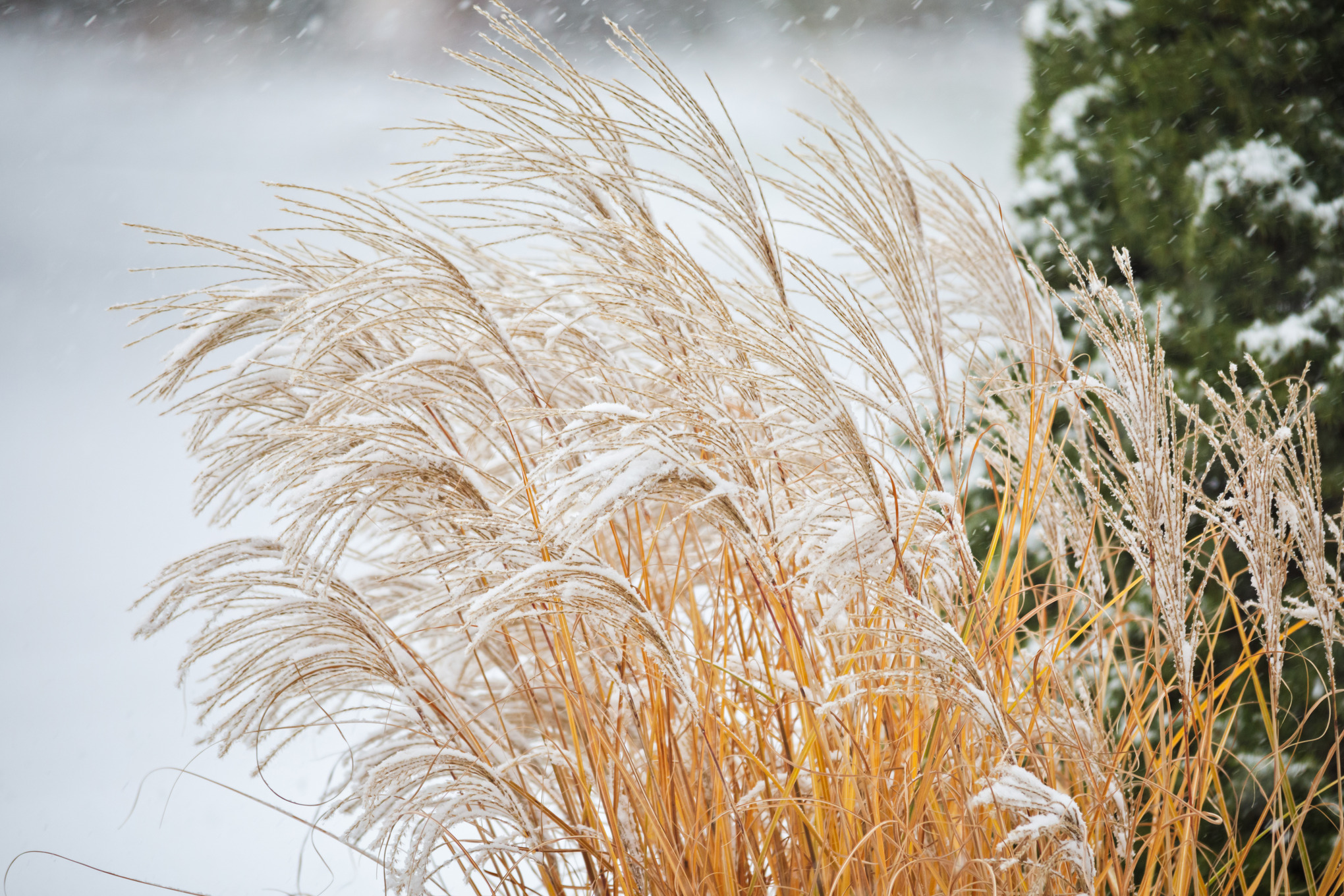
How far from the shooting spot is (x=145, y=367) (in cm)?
557

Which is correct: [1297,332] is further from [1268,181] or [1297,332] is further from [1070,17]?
[1070,17]

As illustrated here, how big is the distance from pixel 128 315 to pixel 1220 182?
235 inches

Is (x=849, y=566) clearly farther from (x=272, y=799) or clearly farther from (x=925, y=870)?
(x=272, y=799)

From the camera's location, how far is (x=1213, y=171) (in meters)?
2.12

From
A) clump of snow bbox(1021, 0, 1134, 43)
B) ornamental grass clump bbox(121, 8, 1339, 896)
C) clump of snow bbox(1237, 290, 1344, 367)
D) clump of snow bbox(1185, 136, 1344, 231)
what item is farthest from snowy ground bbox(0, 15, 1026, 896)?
clump of snow bbox(1185, 136, 1344, 231)

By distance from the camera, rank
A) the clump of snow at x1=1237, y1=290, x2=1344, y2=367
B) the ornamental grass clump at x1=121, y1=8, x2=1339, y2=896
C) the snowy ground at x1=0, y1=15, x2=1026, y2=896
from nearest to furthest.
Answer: the ornamental grass clump at x1=121, y1=8, x2=1339, y2=896 < the clump of snow at x1=1237, y1=290, x2=1344, y2=367 < the snowy ground at x1=0, y1=15, x2=1026, y2=896

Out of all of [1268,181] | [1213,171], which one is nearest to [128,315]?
[1213,171]

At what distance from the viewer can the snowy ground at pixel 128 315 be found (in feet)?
11.2

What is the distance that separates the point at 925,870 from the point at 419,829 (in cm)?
55

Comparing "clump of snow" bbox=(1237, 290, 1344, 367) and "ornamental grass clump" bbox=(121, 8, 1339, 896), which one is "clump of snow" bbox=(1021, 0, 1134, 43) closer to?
"clump of snow" bbox=(1237, 290, 1344, 367)

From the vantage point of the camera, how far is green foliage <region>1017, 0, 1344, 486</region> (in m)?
2.02

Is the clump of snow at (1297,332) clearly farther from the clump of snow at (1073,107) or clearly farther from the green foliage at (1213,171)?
the clump of snow at (1073,107)

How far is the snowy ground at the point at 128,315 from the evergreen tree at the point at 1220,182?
2881 millimetres

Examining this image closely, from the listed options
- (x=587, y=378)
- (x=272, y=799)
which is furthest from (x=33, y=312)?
(x=587, y=378)
